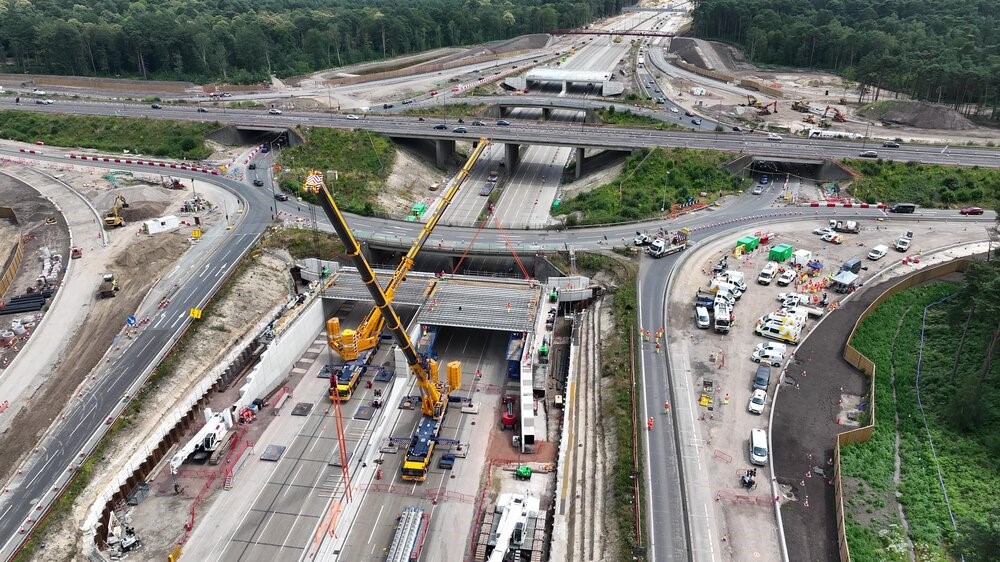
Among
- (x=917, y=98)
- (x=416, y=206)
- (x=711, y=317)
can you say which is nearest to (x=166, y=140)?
(x=416, y=206)

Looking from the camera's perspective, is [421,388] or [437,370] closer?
[421,388]

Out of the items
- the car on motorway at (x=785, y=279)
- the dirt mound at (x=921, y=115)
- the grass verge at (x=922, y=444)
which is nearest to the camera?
the grass verge at (x=922, y=444)

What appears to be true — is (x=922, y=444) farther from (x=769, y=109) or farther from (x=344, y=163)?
(x=769, y=109)

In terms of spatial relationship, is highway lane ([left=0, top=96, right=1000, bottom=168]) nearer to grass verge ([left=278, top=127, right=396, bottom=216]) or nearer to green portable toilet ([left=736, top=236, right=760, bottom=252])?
grass verge ([left=278, top=127, right=396, bottom=216])

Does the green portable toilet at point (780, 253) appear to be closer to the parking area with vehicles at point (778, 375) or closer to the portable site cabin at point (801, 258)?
the parking area with vehicles at point (778, 375)

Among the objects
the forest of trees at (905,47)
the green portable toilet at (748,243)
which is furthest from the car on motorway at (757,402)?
the forest of trees at (905,47)

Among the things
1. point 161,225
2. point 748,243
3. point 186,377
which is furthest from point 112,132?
point 748,243

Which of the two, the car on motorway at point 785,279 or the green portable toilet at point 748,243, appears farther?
the green portable toilet at point 748,243
